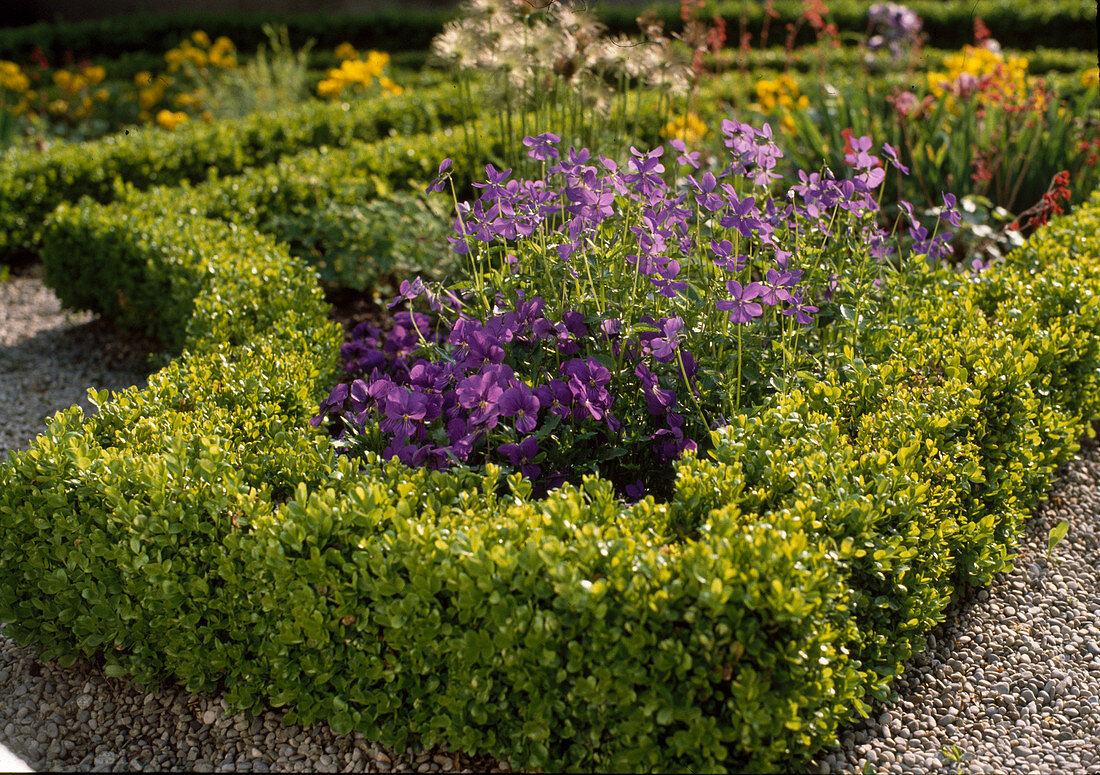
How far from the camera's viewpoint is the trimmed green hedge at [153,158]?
5773 mm

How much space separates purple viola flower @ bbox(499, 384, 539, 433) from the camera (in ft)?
8.15

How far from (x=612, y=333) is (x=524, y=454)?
52 cm

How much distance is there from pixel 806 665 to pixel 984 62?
18.6ft

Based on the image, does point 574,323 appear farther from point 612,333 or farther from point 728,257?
point 728,257

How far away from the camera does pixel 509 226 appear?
273cm

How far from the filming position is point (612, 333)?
2.80 metres

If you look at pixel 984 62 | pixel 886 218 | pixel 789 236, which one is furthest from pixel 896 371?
pixel 984 62

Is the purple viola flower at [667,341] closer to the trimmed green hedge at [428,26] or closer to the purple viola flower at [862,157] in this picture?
the purple viola flower at [862,157]

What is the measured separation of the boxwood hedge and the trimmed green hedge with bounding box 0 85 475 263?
3.23 m

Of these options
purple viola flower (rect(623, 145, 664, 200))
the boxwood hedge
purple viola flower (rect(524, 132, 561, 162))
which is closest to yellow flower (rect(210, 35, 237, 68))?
the boxwood hedge

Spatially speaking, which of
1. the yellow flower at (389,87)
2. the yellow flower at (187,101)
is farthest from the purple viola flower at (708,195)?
the yellow flower at (187,101)

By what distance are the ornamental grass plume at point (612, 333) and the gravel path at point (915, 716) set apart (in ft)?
2.91

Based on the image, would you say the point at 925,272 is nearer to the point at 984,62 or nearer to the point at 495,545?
the point at 495,545

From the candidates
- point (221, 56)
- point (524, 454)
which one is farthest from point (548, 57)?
point (221, 56)
